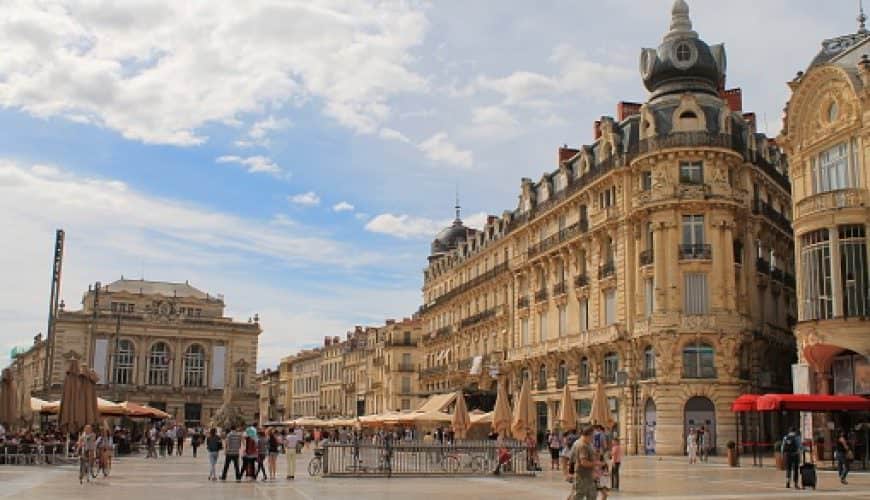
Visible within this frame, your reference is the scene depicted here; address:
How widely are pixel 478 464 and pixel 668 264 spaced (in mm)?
18798

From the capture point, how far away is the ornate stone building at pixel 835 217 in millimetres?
32094

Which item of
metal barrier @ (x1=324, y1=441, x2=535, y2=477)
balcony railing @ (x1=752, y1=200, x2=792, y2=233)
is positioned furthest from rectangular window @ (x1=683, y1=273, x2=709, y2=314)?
metal barrier @ (x1=324, y1=441, x2=535, y2=477)

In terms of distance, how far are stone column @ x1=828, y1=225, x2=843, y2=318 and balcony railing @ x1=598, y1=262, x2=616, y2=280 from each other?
1444cm

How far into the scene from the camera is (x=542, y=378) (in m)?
53.5

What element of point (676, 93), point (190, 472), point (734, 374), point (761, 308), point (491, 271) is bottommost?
point (190, 472)

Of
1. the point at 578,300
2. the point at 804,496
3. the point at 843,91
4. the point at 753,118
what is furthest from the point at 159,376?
the point at 804,496

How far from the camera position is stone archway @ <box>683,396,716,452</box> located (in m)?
41.7

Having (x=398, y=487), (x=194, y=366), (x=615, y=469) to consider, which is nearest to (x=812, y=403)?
(x=615, y=469)

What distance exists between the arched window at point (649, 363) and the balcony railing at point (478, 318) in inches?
745

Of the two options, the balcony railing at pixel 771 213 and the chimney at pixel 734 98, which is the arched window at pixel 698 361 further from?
the chimney at pixel 734 98

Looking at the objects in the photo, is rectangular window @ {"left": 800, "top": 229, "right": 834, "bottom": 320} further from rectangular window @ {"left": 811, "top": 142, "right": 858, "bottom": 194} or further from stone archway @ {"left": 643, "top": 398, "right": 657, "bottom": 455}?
stone archway @ {"left": 643, "top": 398, "right": 657, "bottom": 455}

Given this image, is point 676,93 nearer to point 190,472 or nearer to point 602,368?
point 602,368

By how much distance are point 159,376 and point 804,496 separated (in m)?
87.0

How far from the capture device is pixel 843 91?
3347 cm
